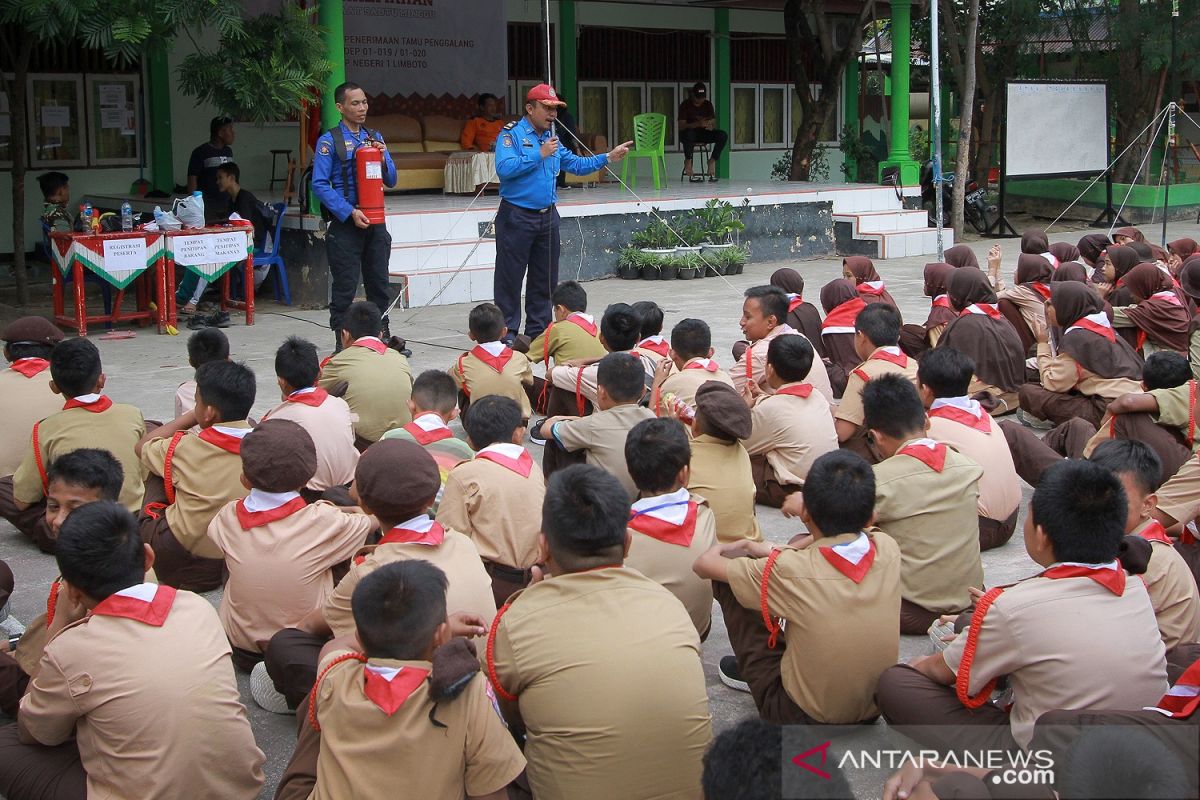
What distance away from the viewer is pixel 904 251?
13.3 m

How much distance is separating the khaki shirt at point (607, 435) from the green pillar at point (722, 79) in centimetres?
1290

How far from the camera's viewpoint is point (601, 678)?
2420 mm

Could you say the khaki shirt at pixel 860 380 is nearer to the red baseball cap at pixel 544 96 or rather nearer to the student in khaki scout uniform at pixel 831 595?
the student in khaki scout uniform at pixel 831 595

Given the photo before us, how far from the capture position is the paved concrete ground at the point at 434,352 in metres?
3.40

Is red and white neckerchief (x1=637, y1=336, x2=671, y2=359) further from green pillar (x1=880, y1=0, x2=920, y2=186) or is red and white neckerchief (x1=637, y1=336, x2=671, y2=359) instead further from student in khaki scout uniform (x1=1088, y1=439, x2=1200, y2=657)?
green pillar (x1=880, y1=0, x2=920, y2=186)

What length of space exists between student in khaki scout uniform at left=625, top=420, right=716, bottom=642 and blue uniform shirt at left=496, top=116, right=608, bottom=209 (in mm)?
4243

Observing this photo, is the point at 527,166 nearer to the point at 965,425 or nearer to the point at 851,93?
the point at 965,425

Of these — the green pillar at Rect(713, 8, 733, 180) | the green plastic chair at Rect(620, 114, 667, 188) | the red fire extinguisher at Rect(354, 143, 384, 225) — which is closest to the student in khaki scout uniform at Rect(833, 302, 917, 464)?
the red fire extinguisher at Rect(354, 143, 384, 225)

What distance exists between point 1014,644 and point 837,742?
622mm

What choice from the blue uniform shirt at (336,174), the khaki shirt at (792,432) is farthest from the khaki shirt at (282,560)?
the blue uniform shirt at (336,174)

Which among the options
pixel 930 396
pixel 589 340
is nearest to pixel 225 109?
pixel 589 340

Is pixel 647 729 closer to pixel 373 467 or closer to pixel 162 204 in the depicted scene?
pixel 373 467

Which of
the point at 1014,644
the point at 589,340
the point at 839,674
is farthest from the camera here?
the point at 589,340

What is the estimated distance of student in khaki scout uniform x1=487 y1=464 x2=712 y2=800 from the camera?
7.95ft
